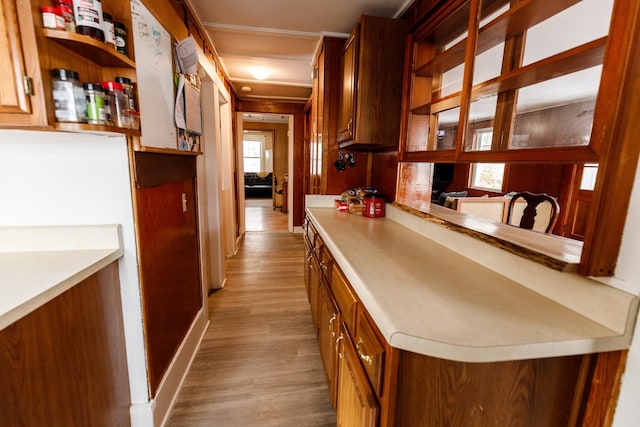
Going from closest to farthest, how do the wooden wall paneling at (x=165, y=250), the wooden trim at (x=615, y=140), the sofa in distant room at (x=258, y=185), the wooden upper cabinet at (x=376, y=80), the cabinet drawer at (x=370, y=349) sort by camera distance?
the wooden trim at (x=615, y=140) < the cabinet drawer at (x=370, y=349) < the wooden wall paneling at (x=165, y=250) < the wooden upper cabinet at (x=376, y=80) < the sofa in distant room at (x=258, y=185)

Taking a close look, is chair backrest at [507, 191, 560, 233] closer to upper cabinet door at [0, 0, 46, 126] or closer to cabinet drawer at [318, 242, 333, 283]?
cabinet drawer at [318, 242, 333, 283]

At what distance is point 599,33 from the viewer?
732 mm

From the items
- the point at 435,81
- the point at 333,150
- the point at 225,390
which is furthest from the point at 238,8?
the point at 225,390

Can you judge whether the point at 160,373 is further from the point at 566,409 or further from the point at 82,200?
the point at 566,409

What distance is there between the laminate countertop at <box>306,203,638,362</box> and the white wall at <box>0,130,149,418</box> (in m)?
0.95

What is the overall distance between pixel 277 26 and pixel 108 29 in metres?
1.48

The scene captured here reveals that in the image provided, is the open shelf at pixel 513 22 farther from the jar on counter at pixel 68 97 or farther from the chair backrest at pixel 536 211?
the jar on counter at pixel 68 97

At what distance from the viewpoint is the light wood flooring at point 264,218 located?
5.29 m

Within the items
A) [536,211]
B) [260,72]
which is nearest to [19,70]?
[260,72]

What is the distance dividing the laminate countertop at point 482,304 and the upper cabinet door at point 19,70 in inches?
43.6

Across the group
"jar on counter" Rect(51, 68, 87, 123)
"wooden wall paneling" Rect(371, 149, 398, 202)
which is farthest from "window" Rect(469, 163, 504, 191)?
"jar on counter" Rect(51, 68, 87, 123)

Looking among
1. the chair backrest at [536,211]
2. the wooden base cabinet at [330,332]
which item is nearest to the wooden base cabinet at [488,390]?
the wooden base cabinet at [330,332]

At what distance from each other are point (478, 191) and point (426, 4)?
334 centimetres

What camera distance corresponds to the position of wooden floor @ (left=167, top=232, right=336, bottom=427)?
1418 mm
